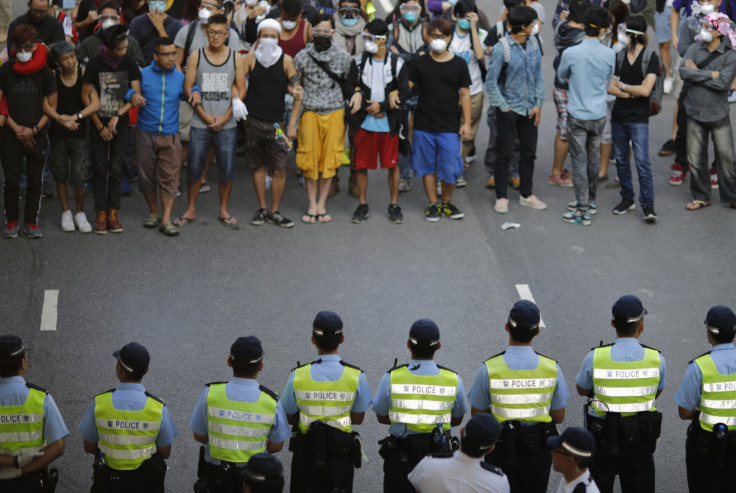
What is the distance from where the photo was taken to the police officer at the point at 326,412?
6465 mm

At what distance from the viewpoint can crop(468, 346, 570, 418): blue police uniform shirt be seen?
6547mm

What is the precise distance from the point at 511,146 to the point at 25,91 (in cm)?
521

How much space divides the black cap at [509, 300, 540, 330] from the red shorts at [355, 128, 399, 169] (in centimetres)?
533

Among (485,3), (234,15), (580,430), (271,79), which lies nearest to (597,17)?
(271,79)

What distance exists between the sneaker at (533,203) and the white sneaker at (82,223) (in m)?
4.84

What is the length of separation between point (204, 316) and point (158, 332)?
484mm

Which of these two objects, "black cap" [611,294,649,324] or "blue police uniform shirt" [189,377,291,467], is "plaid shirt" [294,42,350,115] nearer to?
"black cap" [611,294,649,324]

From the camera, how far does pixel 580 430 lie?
18.4 ft

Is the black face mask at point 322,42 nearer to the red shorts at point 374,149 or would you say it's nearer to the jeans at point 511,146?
the red shorts at point 374,149

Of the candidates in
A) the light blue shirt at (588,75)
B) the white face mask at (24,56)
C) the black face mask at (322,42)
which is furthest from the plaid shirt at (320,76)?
the white face mask at (24,56)

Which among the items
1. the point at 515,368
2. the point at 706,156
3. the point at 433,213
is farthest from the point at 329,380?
the point at 706,156

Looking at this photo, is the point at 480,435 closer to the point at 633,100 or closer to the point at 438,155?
the point at 438,155

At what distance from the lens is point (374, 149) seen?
11.8 m

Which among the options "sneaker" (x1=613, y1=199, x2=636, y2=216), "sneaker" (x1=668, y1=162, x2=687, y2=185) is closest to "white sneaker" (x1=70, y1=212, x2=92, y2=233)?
"sneaker" (x1=613, y1=199, x2=636, y2=216)
